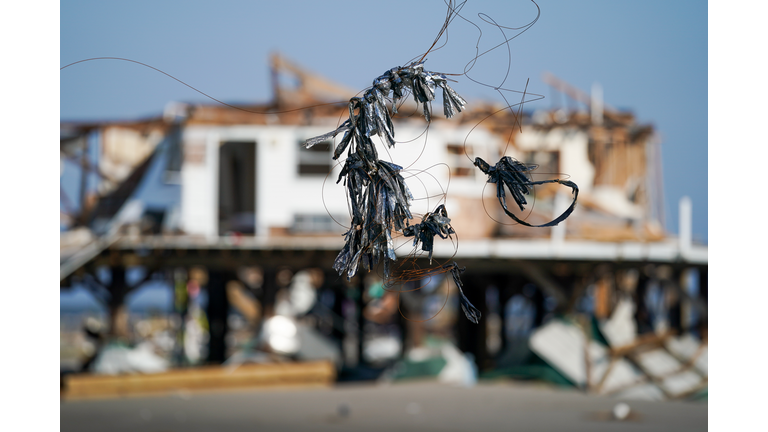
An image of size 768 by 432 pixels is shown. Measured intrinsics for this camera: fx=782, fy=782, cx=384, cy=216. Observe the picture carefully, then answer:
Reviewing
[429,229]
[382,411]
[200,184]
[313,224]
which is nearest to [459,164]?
[313,224]

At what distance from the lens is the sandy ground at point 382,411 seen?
46.2 feet

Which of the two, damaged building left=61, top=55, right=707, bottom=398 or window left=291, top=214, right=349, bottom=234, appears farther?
window left=291, top=214, right=349, bottom=234

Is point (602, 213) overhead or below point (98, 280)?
overhead

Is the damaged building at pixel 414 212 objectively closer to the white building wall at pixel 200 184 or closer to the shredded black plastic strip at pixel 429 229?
the white building wall at pixel 200 184

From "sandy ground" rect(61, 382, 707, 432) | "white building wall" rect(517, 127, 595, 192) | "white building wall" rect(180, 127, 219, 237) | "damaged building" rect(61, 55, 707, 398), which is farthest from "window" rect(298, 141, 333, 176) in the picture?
"sandy ground" rect(61, 382, 707, 432)

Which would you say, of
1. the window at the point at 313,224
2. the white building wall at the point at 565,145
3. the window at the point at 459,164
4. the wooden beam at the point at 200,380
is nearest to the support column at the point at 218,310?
the window at the point at 313,224

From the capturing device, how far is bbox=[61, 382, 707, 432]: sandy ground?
1408 centimetres

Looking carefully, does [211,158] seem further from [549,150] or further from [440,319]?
[440,319]

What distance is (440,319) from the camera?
56.3 metres

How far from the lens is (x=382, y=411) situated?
51.8ft

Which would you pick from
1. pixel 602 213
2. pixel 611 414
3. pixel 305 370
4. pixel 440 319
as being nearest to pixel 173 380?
pixel 305 370

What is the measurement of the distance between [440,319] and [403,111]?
36049 mm

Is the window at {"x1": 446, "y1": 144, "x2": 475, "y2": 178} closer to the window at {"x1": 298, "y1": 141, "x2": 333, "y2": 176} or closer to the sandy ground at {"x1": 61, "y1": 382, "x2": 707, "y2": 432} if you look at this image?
the window at {"x1": 298, "y1": 141, "x2": 333, "y2": 176}

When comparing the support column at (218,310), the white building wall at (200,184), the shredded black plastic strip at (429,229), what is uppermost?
the white building wall at (200,184)
